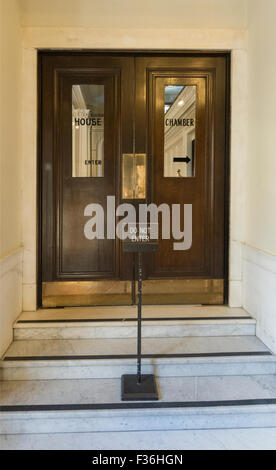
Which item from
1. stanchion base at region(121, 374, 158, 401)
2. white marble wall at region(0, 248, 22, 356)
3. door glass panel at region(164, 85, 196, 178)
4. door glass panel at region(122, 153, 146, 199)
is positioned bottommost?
stanchion base at region(121, 374, 158, 401)

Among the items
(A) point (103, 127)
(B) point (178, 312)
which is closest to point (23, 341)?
(B) point (178, 312)

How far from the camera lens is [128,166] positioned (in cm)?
311

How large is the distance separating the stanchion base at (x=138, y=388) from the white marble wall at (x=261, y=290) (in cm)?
92

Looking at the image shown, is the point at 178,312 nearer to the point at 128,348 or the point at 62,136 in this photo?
the point at 128,348

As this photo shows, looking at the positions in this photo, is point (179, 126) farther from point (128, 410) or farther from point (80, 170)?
point (128, 410)

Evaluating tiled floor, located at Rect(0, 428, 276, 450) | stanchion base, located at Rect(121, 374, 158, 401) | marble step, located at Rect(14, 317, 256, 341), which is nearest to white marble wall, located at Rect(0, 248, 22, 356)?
marble step, located at Rect(14, 317, 256, 341)

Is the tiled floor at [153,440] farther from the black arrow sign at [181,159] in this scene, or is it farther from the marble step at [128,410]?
the black arrow sign at [181,159]

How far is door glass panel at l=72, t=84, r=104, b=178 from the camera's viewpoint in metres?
3.07

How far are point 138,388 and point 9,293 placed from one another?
47.0 inches

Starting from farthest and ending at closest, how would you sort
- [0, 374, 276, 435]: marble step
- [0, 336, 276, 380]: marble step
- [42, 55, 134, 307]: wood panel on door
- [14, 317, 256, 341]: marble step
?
[42, 55, 134, 307]: wood panel on door → [14, 317, 256, 341]: marble step → [0, 336, 276, 380]: marble step → [0, 374, 276, 435]: marble step

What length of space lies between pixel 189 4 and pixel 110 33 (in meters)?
0.70

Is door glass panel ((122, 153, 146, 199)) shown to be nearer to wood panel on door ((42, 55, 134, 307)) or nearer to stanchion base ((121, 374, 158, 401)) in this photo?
wood panel on door ((42, 55, 134, 307))

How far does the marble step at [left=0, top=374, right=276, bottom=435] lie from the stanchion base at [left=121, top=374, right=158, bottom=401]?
34 mm

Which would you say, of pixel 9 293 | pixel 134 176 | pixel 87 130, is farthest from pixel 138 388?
pixel 87 130
